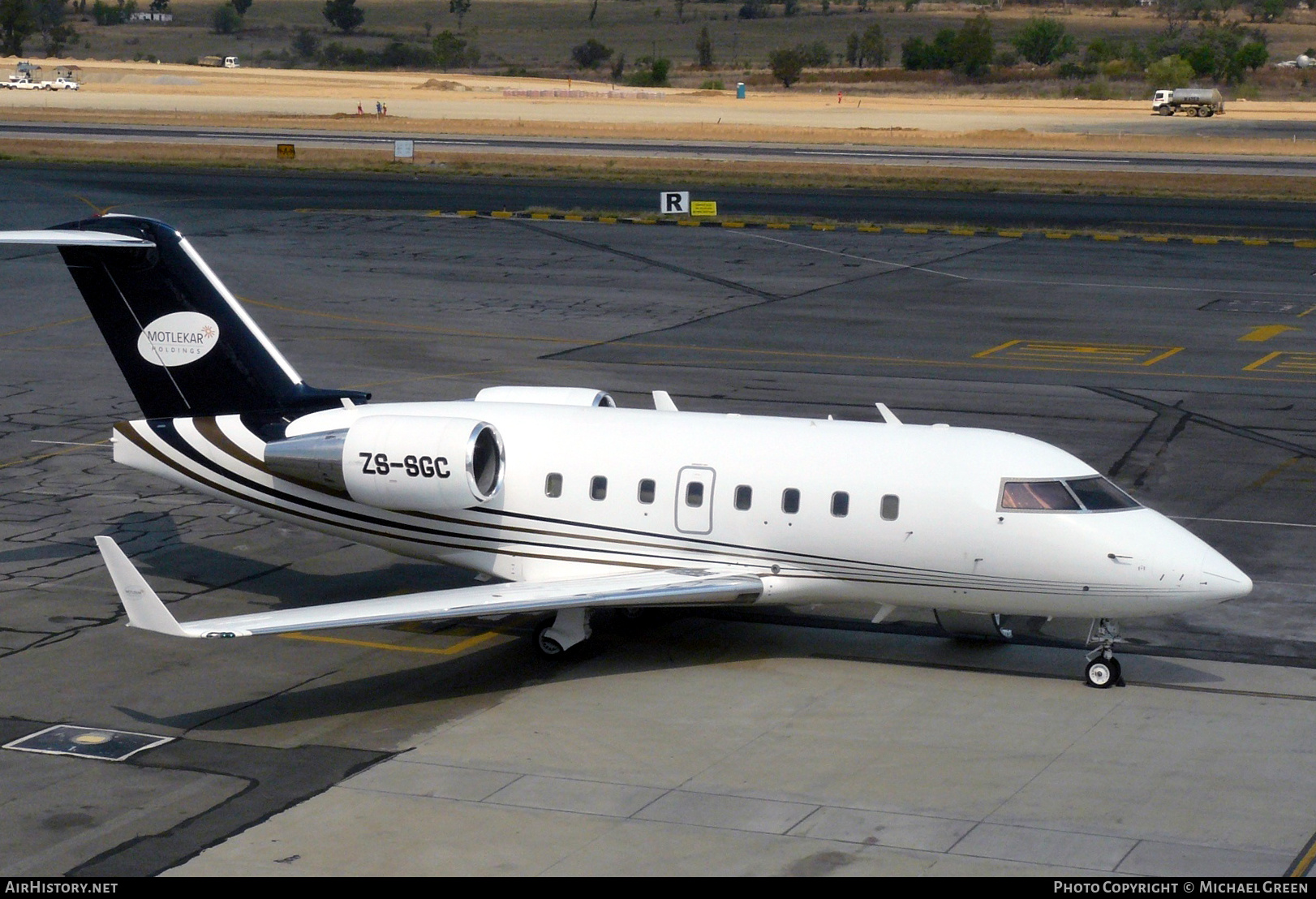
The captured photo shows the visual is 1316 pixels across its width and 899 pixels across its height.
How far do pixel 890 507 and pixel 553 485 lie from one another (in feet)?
14.8

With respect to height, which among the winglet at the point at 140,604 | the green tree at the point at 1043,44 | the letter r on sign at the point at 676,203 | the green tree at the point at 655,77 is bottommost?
the winglet at the point at 140,604

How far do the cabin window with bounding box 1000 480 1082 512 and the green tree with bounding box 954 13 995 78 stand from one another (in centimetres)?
16552

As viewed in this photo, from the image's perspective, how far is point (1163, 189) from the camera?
7962 cm

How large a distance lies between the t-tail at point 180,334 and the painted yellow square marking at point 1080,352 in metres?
23.7

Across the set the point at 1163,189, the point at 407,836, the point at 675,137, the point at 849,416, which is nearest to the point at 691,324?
the point at 849,416

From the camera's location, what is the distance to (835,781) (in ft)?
55.1

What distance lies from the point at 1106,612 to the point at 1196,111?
392ft

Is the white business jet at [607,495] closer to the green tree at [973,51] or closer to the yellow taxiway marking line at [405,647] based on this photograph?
the yellow taxiway marking line at [405,647]

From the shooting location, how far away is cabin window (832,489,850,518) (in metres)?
20.0

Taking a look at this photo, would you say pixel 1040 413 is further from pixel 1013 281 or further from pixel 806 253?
pixel 806 253

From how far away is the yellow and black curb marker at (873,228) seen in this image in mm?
63094

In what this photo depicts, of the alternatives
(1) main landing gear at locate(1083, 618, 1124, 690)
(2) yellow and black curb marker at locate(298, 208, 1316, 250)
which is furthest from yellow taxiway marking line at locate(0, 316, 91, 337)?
(1) main landing gear at locate(1083, 618, 1124, 690)

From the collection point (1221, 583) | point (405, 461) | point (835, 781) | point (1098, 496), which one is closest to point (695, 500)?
point (405, 461)

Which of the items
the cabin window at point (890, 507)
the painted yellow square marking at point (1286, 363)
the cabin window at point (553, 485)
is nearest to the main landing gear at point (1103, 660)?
the cabin window at point (890, 507)
